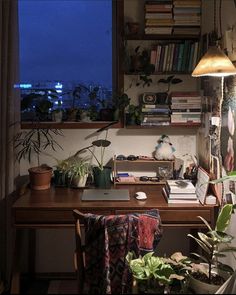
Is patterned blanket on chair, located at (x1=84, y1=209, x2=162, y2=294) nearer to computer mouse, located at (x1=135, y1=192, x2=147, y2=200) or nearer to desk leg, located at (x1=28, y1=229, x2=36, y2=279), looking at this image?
computer mouse, located at (x1=135, y1=192, x2=147, y2=200)

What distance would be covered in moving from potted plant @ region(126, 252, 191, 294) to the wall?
1059 millimetres

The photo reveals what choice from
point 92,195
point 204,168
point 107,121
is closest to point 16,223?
point 92,195

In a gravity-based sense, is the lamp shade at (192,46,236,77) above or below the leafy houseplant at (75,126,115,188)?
above

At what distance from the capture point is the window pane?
3043 mm

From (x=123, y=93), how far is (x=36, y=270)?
62.2 inches

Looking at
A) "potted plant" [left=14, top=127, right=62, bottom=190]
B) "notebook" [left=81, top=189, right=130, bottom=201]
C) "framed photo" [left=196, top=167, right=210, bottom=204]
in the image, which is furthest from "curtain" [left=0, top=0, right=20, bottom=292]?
"framed photo" [left=196, top=167, right=210, bottom=204]

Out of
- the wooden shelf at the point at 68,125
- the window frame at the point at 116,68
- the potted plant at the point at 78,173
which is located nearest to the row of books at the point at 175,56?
the window frame at the point at 116,68

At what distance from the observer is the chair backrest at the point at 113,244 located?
6.06ft

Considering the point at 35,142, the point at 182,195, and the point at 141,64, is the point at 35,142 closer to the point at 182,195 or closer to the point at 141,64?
the point at 141,64

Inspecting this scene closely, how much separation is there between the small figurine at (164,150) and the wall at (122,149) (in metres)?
0.07

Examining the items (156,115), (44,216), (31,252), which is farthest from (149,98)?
(31,252)

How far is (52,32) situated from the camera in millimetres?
3066

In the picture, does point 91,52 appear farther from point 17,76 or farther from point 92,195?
point 92,195

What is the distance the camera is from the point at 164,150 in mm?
2834
